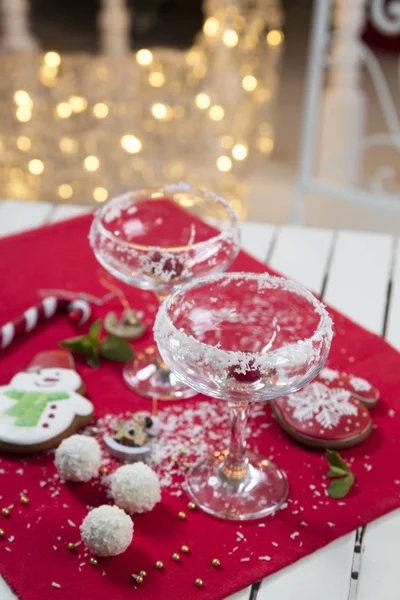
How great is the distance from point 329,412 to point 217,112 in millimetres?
2224

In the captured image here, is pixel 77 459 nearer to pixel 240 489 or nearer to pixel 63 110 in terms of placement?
pixel 240 489

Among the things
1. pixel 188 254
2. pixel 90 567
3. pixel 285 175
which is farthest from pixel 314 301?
pixel 285 175

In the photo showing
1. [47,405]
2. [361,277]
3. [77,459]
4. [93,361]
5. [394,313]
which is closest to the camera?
[77,459]

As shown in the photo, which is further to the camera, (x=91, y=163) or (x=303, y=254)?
(x=91, y=163)

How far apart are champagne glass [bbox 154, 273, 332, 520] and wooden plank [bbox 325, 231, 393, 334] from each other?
0.34 m

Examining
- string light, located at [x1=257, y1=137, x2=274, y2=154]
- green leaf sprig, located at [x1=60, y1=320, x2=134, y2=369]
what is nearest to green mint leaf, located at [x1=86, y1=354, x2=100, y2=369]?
green leaf sprig, located at [x1=60, y1=320, x2=134, y2=369]

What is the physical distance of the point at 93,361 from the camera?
1.22 m

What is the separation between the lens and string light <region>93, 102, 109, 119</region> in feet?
10.3

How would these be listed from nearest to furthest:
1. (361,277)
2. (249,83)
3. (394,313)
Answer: (394,313) → (361,277) → (249,83)

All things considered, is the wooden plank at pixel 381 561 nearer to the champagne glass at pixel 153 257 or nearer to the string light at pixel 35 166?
the champagne glass at pixel 153 257

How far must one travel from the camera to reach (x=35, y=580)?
863 millimetres

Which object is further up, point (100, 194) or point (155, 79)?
point (155, 79)

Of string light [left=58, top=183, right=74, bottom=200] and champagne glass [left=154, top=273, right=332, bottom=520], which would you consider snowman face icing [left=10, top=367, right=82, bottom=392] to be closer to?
champagne glass [left=154, top=273, right=332, bottom=520]

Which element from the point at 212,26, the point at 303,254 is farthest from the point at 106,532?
the point at 212,26
